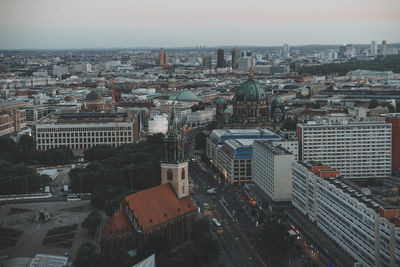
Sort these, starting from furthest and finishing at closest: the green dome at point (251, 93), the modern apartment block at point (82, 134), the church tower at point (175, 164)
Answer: the green dome at point (251, 93) → the modern apartment block at point (82, 134) → the church tower at point (175, 164)

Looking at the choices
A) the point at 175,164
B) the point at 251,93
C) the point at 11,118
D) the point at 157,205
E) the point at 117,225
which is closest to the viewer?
the point at 117,225

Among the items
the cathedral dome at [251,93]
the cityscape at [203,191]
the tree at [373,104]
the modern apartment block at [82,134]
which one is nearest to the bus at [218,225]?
the cityscape at [203,191]

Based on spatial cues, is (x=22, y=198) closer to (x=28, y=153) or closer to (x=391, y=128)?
(x=28, y=153)

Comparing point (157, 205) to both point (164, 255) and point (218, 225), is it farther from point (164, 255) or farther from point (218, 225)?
point (218, 225)

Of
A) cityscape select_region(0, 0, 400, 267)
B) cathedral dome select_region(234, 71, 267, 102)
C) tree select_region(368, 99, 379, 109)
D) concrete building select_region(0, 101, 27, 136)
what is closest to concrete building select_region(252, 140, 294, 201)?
cityscape select_region(0, 0, 400, 267)

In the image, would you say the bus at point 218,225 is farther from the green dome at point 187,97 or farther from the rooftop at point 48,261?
the green dome at point 187,97

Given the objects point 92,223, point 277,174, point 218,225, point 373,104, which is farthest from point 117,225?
point 373,104

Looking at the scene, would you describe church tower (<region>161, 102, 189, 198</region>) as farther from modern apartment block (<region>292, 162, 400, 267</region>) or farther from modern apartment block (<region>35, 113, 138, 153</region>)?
modern apartment block (<region>35, 113, 138, 153</region>)
